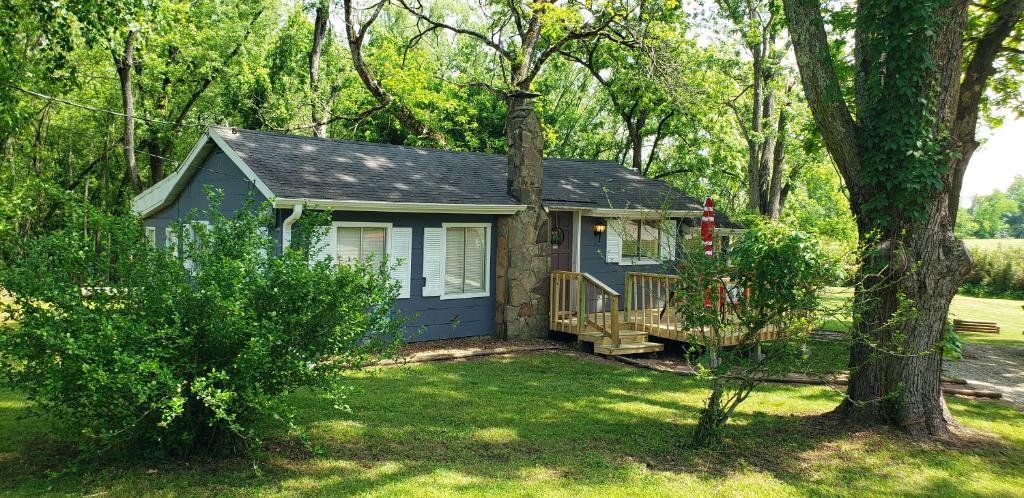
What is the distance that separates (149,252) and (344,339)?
173cm

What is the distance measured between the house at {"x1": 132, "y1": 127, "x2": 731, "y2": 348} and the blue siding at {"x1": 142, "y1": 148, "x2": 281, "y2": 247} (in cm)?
2

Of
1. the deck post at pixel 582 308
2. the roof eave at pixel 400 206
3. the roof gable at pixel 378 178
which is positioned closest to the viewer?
the roof eave at pixel 400 206

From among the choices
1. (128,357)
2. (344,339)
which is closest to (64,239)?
(128,357)

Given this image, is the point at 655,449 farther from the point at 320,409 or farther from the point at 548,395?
the point at 320,409

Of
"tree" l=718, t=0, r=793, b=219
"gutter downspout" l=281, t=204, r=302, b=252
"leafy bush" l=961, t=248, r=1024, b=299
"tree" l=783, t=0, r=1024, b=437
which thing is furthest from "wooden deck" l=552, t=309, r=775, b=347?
"leafy bush" l=961, t=248, r=1024, b=299

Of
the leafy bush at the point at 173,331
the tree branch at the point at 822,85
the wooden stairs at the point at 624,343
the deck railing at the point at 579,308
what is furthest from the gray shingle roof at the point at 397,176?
the leafy bush at the point at 173,331

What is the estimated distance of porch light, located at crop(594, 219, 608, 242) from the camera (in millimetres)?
14398

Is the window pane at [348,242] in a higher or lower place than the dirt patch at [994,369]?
higher

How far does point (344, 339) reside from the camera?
5.78 m

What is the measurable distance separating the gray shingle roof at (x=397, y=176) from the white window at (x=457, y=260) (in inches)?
25.4

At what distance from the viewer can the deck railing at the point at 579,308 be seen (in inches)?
469

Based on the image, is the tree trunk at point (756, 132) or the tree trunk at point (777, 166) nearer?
the tree trunk at point (756, 132)

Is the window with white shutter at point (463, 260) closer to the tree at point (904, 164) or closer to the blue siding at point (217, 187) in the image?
the blue siding at point (217, 187)

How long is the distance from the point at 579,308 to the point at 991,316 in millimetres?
16380
